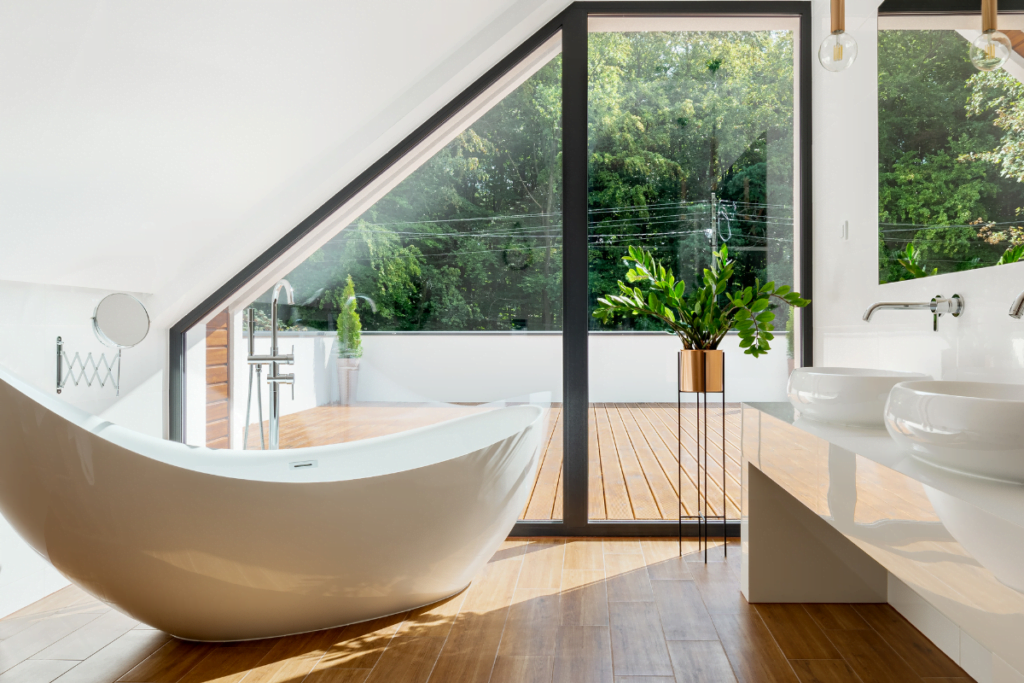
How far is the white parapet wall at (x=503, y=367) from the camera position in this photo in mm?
3107

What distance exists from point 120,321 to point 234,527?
122cm

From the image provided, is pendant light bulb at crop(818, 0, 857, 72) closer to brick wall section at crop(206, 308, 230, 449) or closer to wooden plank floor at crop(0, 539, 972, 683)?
wooden plank floor at crop(0, 539, 972, 683)

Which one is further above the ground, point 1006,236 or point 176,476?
point 1006,236

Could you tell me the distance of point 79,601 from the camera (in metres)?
2.41

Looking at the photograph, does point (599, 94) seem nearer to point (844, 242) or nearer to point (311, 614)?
point (844, 242)

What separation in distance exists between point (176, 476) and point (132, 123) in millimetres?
1142

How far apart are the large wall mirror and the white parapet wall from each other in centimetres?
88

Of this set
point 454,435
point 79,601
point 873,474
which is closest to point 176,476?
point 79,601

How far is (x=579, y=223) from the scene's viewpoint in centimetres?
311

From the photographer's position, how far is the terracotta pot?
10.4 feet

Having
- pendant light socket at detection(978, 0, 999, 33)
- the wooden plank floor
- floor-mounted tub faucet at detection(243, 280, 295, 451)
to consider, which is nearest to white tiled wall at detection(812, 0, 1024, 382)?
pendant light socket at detection(978, 0, 999, 33)

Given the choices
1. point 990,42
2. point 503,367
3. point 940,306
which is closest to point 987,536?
point 990,42

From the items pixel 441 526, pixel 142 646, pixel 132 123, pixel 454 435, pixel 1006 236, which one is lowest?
pixel 142 646

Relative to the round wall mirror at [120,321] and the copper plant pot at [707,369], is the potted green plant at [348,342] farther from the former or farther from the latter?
the copper plant pot at [707,369]
